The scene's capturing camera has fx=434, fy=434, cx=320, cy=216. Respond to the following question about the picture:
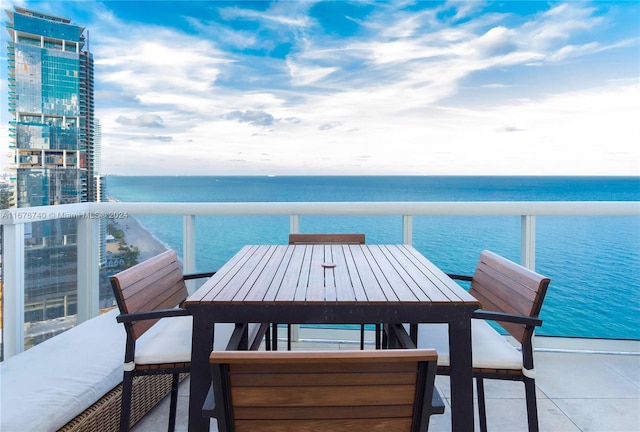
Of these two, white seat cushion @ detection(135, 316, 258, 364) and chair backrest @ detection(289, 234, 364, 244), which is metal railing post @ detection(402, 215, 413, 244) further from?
white seat cushion @ detection(135, 316, 258, 364)

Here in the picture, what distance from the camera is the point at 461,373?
161 cm

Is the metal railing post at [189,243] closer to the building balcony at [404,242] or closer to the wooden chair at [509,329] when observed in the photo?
the building balcony at [404,242]

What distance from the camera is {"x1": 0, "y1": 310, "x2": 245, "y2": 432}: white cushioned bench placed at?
68.3 inches

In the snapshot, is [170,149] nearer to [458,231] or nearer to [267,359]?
[458,231]

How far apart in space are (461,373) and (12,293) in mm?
2578

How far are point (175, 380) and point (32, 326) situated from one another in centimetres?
115

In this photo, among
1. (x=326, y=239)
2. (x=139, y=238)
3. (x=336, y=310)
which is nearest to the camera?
(x=336, y=310)

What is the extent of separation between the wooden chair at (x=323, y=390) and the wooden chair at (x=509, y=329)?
2.50ft

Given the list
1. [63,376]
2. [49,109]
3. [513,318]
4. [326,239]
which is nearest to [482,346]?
[513,318]

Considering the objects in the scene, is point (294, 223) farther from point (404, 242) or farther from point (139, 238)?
point (139, 238)

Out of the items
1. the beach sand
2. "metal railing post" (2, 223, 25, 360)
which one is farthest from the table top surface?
"metal railing post" (2, 223, 25, 360)

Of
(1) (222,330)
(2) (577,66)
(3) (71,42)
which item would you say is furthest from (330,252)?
(2) (577,66)

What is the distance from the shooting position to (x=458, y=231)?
344cm

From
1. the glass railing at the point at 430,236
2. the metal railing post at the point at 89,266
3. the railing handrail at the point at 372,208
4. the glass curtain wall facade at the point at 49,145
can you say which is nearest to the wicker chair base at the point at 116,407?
the glass curtain wall facade at the point at 49,145
